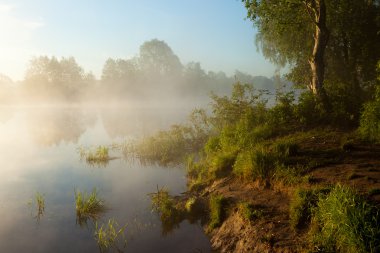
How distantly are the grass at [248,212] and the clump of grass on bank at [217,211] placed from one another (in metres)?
0.99

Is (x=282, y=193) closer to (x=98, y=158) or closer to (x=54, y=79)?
(x=98, y=158)

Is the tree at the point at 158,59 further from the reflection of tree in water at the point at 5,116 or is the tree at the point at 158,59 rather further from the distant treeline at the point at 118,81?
the reflection of tree in water at the point at 5,116

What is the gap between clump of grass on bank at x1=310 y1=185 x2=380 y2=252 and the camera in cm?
682

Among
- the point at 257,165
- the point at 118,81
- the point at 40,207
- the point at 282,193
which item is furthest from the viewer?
the point at 118,81

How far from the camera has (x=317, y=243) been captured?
7.93 meters

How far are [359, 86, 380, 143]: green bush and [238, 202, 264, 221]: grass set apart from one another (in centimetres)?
674

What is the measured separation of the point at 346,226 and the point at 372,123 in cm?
815

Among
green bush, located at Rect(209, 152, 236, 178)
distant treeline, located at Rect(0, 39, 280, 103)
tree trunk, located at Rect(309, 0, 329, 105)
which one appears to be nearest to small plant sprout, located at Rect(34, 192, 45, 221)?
green bush, located at Rect(209, 152, 236, 178)

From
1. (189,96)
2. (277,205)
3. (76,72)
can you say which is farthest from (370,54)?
(76,72)

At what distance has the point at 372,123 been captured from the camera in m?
13.6

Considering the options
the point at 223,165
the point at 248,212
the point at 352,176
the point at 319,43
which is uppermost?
the point at 319,43

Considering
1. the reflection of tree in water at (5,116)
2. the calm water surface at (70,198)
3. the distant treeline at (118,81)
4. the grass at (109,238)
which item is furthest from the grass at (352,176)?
the distant treeline at (118,81)

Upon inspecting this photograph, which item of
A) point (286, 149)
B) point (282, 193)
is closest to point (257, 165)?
point (286, 149)

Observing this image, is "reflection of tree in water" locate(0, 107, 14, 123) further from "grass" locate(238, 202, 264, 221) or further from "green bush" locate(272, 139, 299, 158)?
"grass" locate(238, 202, 264, 221)
